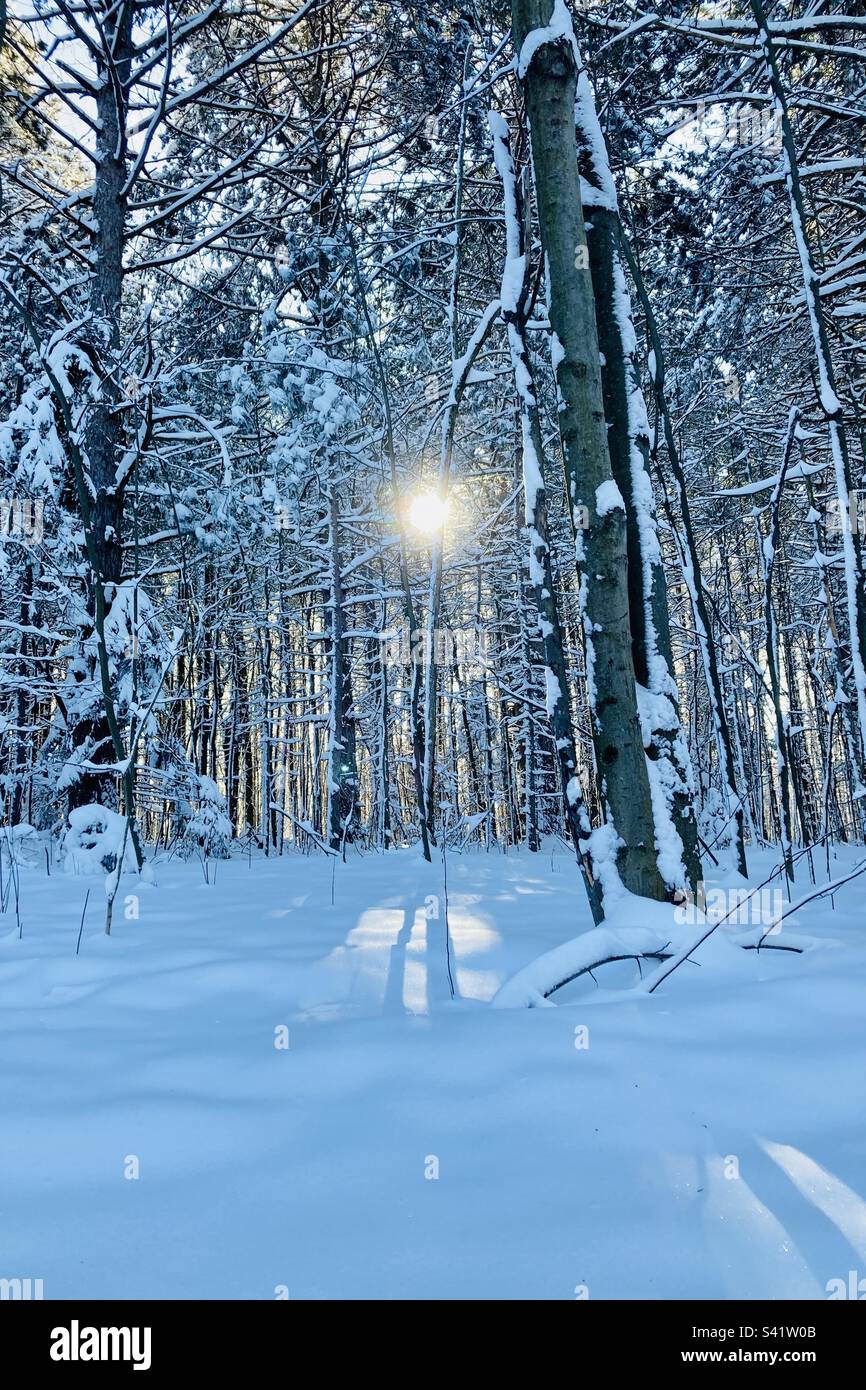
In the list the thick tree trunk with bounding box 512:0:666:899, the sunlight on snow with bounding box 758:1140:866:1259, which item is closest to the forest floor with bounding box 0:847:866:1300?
the sunlight on snow with bounding box 758:1140:866:1259

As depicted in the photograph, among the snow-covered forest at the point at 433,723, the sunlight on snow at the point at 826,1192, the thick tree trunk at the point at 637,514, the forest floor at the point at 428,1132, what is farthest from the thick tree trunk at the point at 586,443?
the sunlight on snow at the point at 826,1192

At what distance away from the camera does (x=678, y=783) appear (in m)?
2.62

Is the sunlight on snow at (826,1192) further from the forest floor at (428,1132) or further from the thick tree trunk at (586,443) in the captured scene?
the thick tree trunk at (586,443)

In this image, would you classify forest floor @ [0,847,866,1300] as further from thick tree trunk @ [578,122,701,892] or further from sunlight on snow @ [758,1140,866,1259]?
thick tree trunk @ [578,122,701,892]

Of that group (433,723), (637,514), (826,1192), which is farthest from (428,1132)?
(433,723)

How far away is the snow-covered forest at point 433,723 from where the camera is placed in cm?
111

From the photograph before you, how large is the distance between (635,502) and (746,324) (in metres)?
6.69

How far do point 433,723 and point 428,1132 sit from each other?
3.94 metres

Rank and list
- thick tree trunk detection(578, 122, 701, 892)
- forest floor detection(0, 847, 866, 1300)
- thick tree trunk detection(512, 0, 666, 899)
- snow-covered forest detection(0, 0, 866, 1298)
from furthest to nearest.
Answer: thick tree trunk detection(578, 122, 701, 892)
thick tree trunk detection(512, 0, 666, 899)
snow-covered forest detection(0, 0, 866, 1298)
forest floor detection(0, 847, 866, 1300)

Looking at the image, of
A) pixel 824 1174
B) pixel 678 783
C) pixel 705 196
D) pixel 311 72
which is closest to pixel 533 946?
pixel 678 783

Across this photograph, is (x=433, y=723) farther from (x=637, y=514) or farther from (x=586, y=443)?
(x=586, y=443)

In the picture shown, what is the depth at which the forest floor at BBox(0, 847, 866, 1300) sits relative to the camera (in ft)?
3.17
